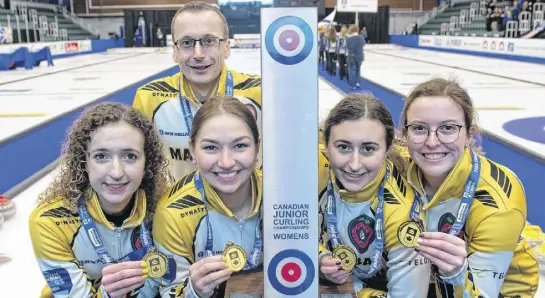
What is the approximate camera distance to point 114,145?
63.7 inches

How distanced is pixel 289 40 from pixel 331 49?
1041 cm

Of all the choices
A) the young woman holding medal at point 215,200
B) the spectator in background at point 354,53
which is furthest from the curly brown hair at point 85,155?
the spectator in background at point 354,53

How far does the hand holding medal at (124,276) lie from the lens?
4.63 feet

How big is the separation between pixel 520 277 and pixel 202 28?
1.44 m

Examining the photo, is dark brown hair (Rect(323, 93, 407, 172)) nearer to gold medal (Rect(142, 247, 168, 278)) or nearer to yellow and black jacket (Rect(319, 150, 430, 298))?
yellow and black jacket (Rect(319, 150, 430, 298))

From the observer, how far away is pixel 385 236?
157 centimetres

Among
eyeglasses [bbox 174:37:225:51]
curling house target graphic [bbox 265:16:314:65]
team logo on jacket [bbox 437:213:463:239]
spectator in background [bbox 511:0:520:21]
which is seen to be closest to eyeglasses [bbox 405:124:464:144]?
team logo on jacket [bbox 437:213:463:239]

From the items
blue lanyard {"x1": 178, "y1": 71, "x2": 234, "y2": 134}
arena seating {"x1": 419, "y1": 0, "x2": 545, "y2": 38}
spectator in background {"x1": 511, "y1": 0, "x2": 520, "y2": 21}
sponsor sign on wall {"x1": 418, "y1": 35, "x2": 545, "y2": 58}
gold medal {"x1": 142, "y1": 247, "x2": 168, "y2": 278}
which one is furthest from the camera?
spectator in background {"x1": 511, "y1": 0, "x2": 520, "y2": 21}

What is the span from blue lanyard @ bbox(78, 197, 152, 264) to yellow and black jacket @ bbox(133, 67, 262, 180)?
80 cm

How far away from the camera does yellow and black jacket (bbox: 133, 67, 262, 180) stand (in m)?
2.40

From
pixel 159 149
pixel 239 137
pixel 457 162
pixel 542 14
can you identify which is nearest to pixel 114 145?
pixel 159 149

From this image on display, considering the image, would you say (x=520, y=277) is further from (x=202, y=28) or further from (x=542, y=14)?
(x=542, y=14)

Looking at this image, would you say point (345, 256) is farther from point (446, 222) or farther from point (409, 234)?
point (446, 222)

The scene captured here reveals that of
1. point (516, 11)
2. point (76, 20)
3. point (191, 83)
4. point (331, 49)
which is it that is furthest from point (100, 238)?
point (76, 20)
